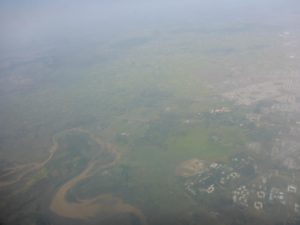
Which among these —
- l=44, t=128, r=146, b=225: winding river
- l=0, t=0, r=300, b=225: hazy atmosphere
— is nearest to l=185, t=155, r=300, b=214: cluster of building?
l=0, t=0, r=300, b=225: hazy atmosphere

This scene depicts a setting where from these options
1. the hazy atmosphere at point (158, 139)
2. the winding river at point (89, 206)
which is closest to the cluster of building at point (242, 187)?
the hazy atmosphere at point (158, 139)

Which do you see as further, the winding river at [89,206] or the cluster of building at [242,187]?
the winding river at [89,206]

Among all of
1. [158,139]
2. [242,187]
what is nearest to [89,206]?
[158,139]

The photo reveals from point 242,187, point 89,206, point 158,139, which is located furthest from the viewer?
point 158,139

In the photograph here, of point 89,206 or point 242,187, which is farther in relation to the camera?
point 89,206

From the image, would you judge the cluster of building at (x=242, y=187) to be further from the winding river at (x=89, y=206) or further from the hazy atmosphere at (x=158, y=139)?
the winding river at (x=89, y=206)

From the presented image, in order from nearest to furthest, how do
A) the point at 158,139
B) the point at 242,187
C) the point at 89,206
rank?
the point at 242,187
the point at 89,206
the point at 158,139

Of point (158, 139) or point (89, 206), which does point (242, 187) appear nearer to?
point (158, 139)

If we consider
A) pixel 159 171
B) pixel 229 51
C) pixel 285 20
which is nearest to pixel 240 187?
pixel 159 171

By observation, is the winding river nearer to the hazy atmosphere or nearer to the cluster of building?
the hazy atmosphere
